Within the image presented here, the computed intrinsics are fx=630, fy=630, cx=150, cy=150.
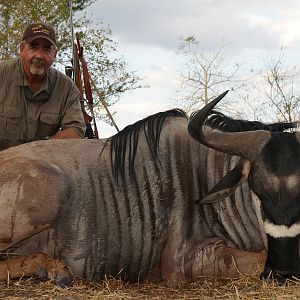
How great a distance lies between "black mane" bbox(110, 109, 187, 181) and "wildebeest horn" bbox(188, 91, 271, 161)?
53 cm

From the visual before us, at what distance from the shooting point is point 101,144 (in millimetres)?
4973

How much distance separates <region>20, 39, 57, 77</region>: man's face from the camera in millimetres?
6285

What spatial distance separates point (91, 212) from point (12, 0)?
21.1 m

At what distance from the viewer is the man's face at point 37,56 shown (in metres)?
6.29

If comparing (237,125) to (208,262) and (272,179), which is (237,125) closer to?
(272,179)

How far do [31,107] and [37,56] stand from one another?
0.54m

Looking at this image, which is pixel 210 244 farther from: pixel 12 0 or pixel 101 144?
pixel 12 0

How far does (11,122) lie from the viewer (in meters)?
6.46

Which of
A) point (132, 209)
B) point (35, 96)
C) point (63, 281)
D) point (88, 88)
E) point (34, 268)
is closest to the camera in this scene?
point (63, 281)

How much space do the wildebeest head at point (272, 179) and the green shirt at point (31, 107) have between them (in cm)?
244

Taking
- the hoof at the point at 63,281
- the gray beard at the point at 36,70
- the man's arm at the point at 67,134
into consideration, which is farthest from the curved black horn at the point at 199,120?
the gray beard at the point at 36,70

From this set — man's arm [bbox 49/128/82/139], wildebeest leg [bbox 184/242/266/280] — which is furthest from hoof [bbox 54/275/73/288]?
man's arm [bbox 49/128/82/139]

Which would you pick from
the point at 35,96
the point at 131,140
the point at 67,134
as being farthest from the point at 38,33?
the point at 131,140

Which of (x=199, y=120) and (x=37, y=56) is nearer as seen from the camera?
(x=199, y=120)
